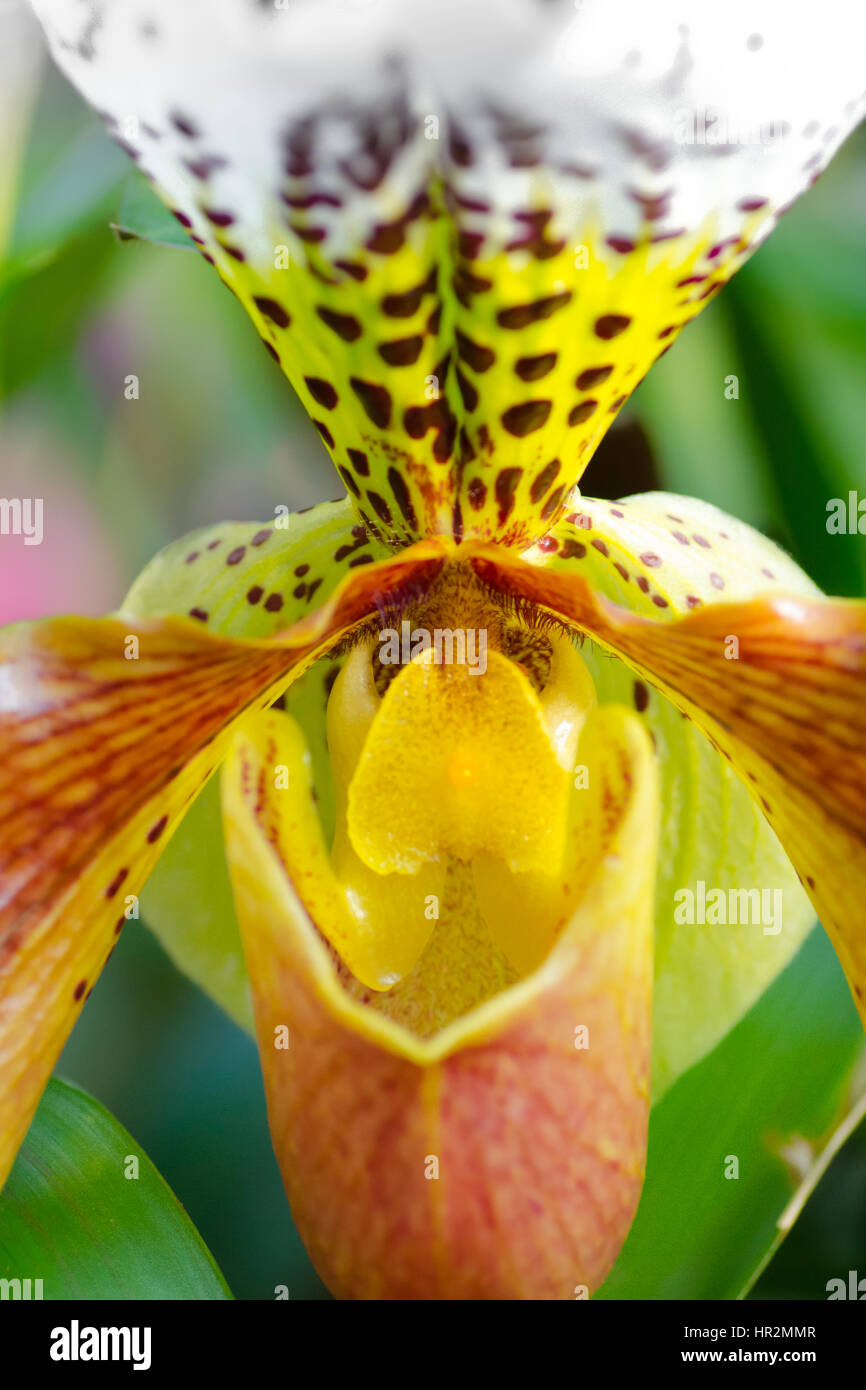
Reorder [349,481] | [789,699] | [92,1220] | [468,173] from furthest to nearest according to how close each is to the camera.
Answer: [92,1220] → [349,481] → [789,699] → [468,173]

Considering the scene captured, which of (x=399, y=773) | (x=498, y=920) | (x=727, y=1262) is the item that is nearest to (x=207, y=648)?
(x=399, y=773)

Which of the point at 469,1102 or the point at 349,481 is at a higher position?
the point at 349,481

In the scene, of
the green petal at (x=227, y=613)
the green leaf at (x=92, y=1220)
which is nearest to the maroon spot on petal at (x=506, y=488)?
the green petal at (x=227, y=613)

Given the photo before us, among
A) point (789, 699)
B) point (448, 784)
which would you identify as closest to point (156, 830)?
point (448, 784)

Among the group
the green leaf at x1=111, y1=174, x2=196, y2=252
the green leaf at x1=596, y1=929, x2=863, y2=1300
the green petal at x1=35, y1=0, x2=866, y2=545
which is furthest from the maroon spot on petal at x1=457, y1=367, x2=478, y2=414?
the green leaf at x1=596, y1=929, x2=863, y2=1300

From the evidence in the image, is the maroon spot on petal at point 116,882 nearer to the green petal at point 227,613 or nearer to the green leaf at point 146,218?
the green petal at point 227,613

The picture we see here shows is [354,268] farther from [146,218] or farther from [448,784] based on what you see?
[146,218]
